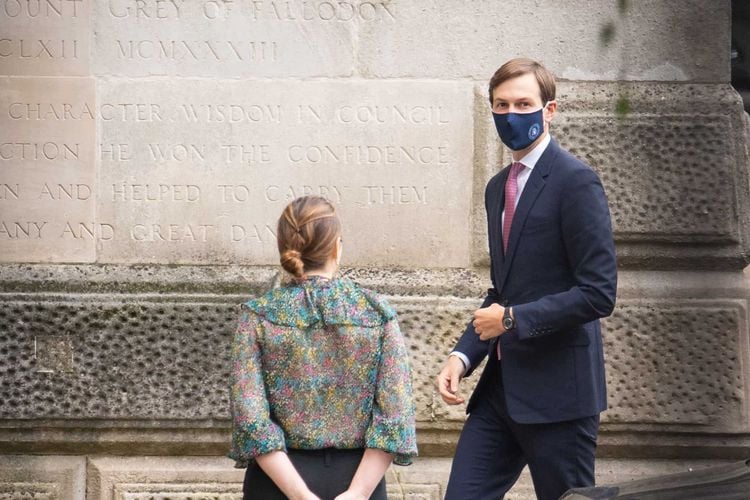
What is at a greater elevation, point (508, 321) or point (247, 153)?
point (247, 153)

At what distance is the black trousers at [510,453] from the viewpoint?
322 cm

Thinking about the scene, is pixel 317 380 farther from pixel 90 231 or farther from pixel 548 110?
pixel 90 231

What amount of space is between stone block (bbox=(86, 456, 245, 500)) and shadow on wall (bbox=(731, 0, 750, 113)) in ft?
9.48

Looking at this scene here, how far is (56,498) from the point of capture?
15.7ft

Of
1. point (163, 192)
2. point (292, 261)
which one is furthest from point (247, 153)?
point (292, 261)

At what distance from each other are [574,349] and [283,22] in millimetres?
2246

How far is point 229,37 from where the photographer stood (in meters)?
4.89

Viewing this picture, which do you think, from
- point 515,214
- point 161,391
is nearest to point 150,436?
point 161,391

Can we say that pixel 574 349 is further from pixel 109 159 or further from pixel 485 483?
pixel 109 159

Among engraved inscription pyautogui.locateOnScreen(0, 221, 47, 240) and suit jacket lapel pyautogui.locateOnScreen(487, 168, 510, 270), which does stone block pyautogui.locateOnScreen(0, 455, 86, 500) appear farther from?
suit jacket lapel pyautogui.locateOnScreen(487, 168, 510, 270)

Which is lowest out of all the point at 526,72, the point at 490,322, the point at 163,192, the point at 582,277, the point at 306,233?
the point at 490,322

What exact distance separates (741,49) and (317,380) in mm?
3588

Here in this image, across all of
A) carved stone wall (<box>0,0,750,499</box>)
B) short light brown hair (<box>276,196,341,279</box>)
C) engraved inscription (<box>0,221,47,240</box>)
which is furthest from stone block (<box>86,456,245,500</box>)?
short light brown hair (<box>276,196,341,279</box>)

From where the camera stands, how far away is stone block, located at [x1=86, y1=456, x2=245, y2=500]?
4781 millimetres
